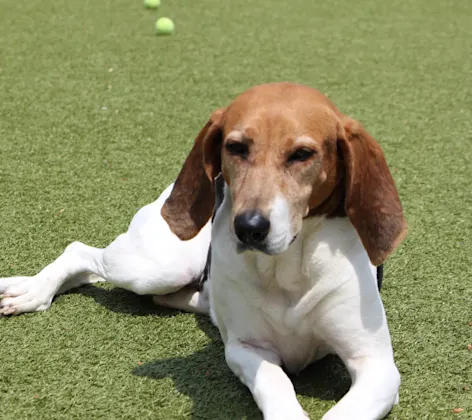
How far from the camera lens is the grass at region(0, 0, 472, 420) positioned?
3652 millimetres

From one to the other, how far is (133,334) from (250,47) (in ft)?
22.5

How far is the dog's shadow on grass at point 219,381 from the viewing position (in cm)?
347

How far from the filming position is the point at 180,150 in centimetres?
680

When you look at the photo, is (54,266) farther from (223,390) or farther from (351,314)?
(351,314)

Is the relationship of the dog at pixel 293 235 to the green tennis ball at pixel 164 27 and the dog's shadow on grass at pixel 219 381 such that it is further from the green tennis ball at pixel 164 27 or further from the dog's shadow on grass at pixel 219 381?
the green tennis ball at pixel 164 27

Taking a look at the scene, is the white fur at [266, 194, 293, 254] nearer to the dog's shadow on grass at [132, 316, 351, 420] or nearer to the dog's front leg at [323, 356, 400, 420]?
the dog's front leg at [323, 356, 400, 420]

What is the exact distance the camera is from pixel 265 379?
3.32 metres

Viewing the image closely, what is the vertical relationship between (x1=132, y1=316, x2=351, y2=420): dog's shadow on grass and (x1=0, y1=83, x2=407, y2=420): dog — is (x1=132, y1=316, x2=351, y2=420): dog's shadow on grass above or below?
below

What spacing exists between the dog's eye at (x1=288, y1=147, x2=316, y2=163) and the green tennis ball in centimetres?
813

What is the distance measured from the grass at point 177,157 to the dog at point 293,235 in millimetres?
253

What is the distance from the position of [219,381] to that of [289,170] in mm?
1117

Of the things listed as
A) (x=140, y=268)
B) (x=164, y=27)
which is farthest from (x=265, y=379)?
(x=164, y=27)

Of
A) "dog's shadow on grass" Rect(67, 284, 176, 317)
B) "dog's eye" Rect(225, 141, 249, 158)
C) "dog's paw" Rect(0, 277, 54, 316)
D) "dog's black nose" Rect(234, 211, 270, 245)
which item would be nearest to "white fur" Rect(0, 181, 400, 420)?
"dog's eye" Rect(225, 141, 249, 158)

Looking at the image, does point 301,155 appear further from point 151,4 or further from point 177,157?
point 151,4
